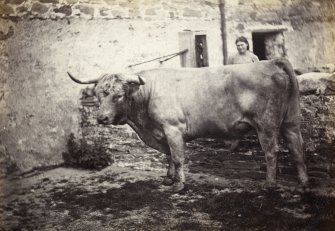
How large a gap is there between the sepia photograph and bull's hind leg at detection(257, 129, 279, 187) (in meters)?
0.01

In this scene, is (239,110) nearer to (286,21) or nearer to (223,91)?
(223,91)

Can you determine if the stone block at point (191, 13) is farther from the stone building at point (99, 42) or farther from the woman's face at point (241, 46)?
the woman's face at point (241, 46)

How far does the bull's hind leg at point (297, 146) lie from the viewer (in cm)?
379

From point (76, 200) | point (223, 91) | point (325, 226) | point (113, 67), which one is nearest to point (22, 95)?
point (113, 67)

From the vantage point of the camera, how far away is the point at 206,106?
13.5 ft

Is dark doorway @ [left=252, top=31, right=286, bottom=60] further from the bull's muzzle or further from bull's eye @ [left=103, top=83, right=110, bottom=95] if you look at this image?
the bull's muzzle

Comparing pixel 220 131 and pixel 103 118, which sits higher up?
pixel 103 118

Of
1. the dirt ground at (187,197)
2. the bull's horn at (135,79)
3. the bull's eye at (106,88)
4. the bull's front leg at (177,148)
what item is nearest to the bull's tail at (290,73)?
the dirt ground at (187,197)

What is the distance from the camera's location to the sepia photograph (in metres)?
3.69

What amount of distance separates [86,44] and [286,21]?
4129 millimetres

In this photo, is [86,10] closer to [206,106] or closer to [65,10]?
[65,10]

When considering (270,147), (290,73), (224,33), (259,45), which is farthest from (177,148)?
(259,45)

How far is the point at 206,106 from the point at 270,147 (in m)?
0.82

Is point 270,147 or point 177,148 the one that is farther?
point 177,148
